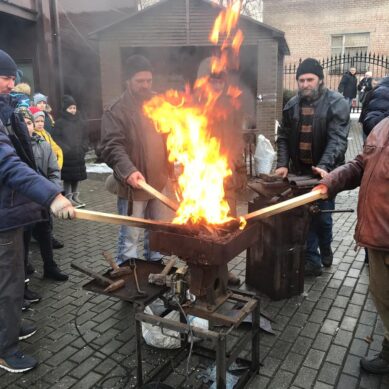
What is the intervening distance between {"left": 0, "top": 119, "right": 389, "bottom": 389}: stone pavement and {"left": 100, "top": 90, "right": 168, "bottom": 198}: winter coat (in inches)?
50.7

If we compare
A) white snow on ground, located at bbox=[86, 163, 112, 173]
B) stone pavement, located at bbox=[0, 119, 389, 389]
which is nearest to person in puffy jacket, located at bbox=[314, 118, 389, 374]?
stone pavement, located at bbox=[0, 119, 389, 389]

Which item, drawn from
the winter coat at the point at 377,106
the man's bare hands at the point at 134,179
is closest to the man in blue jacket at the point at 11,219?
the man's bare hands at the point at 134,179

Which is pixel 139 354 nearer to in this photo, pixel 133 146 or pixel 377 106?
pixel 133 146

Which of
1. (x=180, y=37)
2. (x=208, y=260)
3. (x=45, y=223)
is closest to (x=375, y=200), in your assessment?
(x=208, y=260)

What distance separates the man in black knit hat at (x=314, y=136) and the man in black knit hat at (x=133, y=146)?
1430mm

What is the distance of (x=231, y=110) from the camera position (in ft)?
15.5

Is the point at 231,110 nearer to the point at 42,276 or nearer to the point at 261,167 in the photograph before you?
the point at 42,276

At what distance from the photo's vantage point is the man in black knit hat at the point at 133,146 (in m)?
4.01

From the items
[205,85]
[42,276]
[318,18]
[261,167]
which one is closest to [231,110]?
[205,85]

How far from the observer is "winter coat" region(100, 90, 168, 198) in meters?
3.95

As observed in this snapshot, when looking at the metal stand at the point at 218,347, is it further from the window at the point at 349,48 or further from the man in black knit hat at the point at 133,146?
the window at the point at 349,48

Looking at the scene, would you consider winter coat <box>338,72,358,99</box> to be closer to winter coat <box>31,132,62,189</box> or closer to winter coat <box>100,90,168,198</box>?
winter coat <box>31,132,62,189</box>

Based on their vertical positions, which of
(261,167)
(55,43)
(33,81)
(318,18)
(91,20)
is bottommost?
(261,167)

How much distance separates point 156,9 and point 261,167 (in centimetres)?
554
